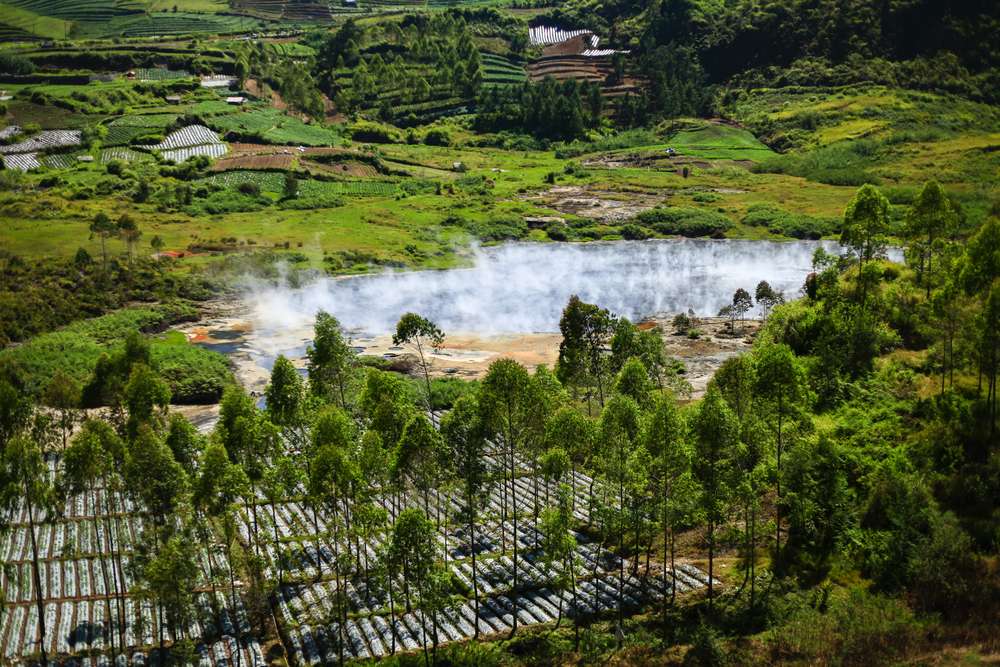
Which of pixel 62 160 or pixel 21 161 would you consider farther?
pixel 62 160

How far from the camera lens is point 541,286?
391 feet

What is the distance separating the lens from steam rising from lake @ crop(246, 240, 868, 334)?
351 feet

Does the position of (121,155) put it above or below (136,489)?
above

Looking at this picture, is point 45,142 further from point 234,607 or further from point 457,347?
point 234,607

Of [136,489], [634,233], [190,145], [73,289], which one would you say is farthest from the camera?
[190,145]

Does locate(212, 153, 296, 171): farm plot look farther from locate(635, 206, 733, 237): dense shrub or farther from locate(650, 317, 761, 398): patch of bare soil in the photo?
locate(650, 317, 761, 398): patch of bare soil

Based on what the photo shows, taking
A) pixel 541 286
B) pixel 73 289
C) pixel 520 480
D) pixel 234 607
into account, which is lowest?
pixel 520 480

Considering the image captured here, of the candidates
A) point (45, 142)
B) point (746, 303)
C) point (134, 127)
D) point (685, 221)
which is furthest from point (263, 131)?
point (746, 303)

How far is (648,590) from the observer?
167ft

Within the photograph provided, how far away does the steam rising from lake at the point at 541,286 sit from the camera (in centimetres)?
10707

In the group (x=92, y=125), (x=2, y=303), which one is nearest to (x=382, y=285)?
(x=2, y=303)

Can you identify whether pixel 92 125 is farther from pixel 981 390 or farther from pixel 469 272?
pixel 981 390

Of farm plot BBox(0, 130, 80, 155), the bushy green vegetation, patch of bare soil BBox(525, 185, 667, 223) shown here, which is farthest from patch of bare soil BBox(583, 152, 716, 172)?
farm plot BBox(0, 130, 80, 155)

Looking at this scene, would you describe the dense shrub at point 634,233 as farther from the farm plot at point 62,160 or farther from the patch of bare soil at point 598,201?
the farm plot at point 62,160
